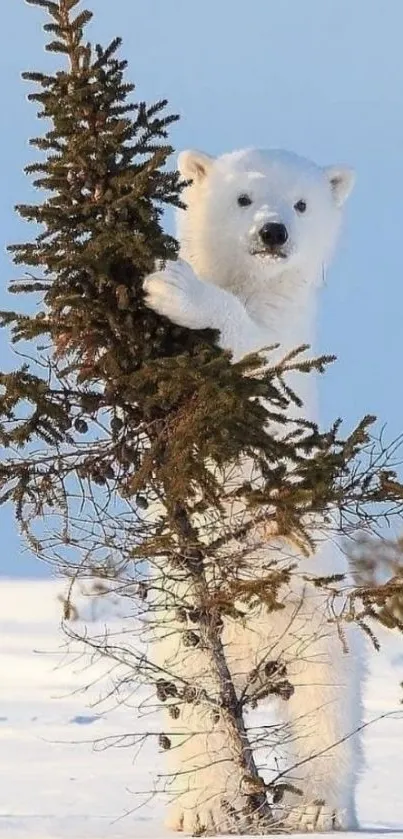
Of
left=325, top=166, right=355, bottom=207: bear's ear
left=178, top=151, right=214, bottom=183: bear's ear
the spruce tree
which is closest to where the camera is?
the spruce tree

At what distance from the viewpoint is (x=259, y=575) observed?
4.65m

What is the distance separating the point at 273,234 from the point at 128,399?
112cm

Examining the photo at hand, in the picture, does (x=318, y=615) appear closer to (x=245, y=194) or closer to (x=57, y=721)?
(x=245, y=194)

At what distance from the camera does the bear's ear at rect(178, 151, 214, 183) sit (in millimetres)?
5449

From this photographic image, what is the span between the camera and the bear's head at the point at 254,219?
502 cm

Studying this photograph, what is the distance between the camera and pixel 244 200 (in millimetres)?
5191

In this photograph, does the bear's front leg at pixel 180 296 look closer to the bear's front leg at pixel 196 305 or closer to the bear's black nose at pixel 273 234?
the bear's front leg at pixel 196 305

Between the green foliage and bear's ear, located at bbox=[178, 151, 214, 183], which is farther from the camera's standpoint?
bear's ear, located at bbox=[178, 151, 214, 183]

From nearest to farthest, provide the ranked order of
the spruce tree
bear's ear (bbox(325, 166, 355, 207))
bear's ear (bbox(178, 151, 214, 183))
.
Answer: the spruce tree, bear's ear (bbox(178, 151, 214, 183)), bear's ear (bbox(325, 166, 355, 207))

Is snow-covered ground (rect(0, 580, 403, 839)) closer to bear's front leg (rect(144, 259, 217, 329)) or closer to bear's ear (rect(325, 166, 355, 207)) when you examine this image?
bear's front leg (rect(144, 259, 217, 329))

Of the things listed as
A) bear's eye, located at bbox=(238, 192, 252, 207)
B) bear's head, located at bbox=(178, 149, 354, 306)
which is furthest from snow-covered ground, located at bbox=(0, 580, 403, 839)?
bear's eye, located at bbox=(238, 192, 252, 207)

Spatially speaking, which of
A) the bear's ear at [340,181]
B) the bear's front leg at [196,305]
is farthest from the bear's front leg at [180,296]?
the bear's ear at [340,181]

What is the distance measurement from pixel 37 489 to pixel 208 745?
122 centimetres

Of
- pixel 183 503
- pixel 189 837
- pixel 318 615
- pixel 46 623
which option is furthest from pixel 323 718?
pixel 46 623
